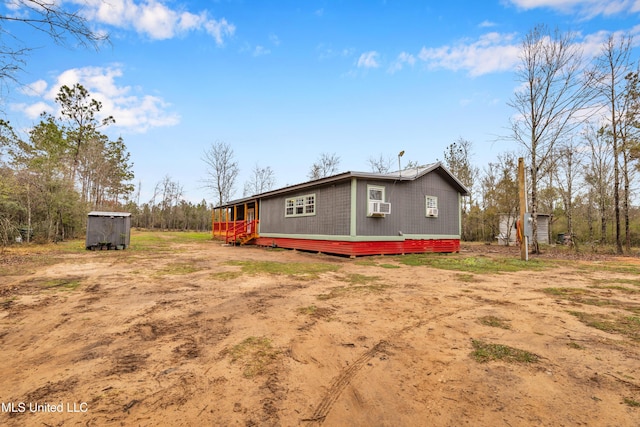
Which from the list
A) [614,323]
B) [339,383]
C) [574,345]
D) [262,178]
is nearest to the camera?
[339,383]

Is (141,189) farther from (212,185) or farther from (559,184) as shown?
(559,184)

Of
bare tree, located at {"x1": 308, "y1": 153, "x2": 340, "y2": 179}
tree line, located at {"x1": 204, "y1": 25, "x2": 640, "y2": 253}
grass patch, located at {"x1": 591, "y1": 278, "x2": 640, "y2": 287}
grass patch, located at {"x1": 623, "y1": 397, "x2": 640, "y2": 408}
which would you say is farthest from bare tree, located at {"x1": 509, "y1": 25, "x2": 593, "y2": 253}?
bare tree, located at {"x1": 308, "y1": 153, "x2": 340, "y2": 179}

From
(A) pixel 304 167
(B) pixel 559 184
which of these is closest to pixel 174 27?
(A) pixel 304 167

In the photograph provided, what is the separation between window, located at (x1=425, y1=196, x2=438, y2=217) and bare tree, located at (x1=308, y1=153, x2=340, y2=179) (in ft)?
67.0

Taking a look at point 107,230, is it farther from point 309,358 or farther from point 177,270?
point 309,358

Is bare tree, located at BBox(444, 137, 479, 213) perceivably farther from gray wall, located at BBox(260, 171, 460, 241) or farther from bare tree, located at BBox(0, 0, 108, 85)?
bare tree, located at BBox(0, 0, 108, 85)

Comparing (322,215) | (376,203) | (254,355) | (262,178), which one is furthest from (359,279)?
(262,178)

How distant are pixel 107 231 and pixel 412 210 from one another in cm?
1416

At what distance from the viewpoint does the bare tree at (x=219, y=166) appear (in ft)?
100

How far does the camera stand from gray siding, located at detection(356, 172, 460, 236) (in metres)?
11.4

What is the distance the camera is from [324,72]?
17.0m

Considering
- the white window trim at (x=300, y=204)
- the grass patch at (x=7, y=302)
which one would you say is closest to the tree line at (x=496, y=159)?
the grass patch at (x=7, y=302)

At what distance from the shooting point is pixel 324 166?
33.9 metres

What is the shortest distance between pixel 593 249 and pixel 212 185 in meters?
31.8
